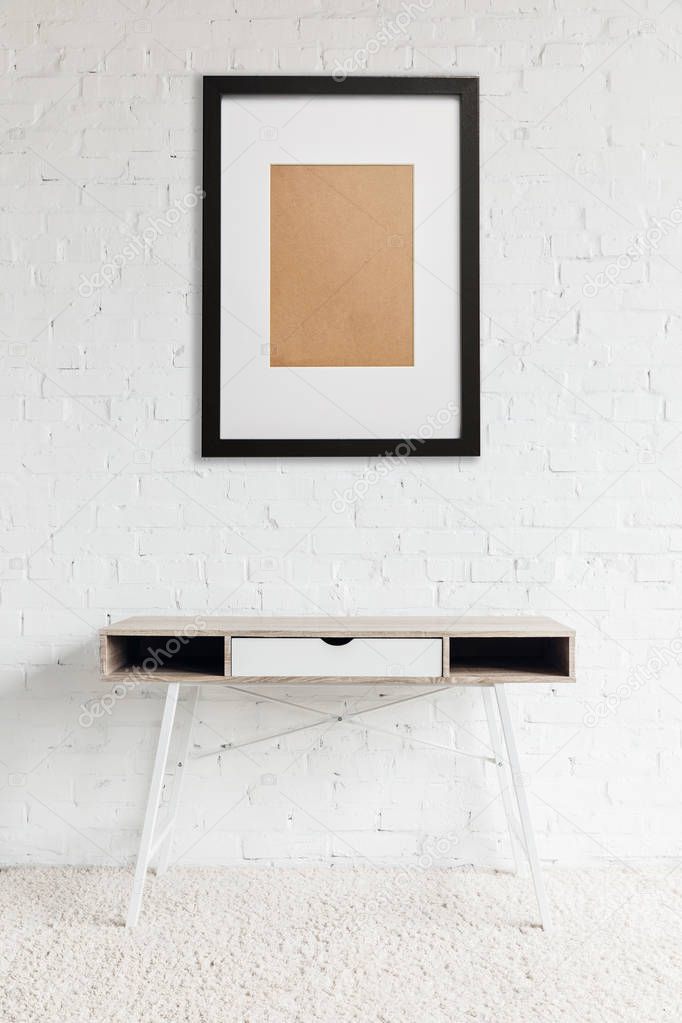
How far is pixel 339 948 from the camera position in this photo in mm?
1611

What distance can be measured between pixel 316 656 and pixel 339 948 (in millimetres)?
588

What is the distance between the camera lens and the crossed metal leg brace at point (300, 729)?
1.68m

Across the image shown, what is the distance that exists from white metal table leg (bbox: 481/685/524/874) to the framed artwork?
62cm

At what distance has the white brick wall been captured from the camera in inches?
79.1

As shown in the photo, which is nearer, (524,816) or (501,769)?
(524,816)

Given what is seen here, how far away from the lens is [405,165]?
6.58 feet

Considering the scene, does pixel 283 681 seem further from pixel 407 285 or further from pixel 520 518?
pixel 407 285

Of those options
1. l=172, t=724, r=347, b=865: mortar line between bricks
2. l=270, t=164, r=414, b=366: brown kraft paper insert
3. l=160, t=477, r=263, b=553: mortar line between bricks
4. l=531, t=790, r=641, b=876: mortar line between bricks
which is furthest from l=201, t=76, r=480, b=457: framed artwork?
l=531, t=790, r=641, b=876: mortar line between bricks

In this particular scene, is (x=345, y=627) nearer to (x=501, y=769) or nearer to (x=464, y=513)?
(x=464, y=513)

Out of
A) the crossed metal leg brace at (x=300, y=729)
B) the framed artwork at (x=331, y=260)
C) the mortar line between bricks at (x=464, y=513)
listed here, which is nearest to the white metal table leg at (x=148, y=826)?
the crossed metal leg brace at (x=300, y=729)

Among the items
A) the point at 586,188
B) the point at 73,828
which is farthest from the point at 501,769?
the point at 586,188

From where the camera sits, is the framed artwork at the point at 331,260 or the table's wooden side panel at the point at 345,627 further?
the framed artwork at the point at 331,260

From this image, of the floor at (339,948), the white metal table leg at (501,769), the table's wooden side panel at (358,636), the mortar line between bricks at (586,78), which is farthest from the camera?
the mortar line between bricks at (586,78)

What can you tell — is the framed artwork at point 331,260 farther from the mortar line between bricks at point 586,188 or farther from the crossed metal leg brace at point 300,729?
the crossed metal leg brace at point 300,729
